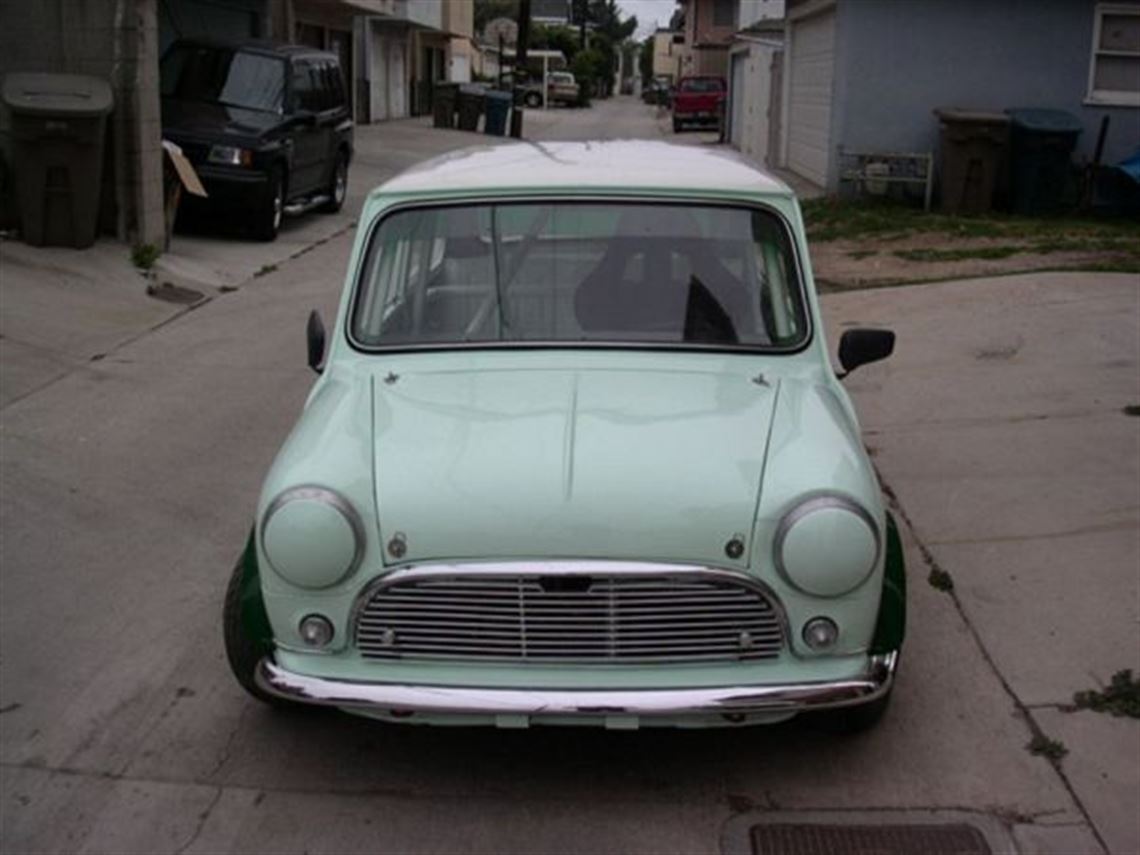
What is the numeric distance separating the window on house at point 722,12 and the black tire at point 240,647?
180 ft

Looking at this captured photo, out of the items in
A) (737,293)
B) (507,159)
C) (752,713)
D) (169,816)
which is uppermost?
(507,159)

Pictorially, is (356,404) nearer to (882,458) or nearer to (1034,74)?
(882,458)

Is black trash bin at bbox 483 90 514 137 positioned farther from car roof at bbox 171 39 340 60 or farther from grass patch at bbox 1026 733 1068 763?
grass patch at bbox 1026 733 1068 763

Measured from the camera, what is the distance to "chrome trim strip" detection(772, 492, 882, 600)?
3.63 meters

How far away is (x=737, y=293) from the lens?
4758mm

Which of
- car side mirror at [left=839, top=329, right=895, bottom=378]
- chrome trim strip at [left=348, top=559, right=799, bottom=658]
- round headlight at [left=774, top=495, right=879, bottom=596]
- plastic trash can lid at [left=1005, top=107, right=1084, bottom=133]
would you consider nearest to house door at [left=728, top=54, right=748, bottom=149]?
plastic trash can lid at [left=1005, top=107, right=1084, bottom=133]

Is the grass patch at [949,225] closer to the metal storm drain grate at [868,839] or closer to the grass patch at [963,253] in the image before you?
the grass patch at [963,253]

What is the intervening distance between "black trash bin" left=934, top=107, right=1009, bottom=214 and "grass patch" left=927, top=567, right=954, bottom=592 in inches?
471

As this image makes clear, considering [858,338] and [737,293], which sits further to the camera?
[858,338]

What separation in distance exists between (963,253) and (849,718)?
9917 mm

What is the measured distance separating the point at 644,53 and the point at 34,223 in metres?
114

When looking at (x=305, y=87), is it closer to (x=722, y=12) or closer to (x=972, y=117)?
(x=972, y=117)

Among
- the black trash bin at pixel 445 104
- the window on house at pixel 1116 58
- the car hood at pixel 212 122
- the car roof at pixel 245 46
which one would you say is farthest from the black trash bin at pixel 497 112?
the car hood at pixel 212 122

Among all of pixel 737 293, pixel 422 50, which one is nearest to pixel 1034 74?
pixel 737 293
